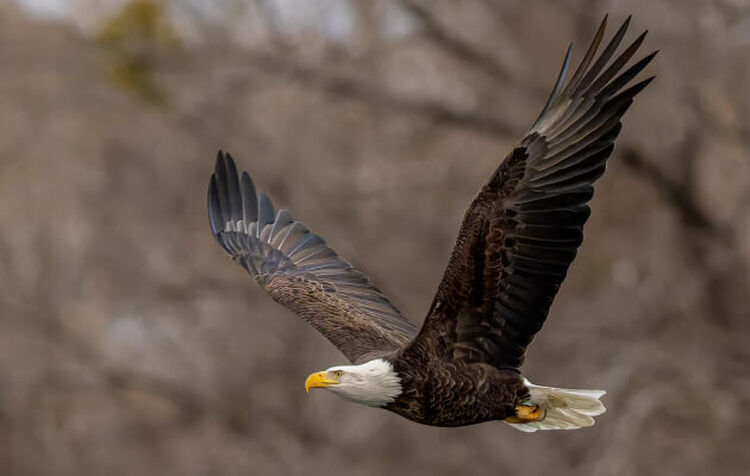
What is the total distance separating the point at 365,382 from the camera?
692 cm

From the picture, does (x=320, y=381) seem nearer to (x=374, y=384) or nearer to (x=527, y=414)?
(x=374, y=384)

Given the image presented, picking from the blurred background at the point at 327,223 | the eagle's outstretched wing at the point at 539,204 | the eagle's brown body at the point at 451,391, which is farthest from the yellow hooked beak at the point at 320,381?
the blurred background at the point at 327,223

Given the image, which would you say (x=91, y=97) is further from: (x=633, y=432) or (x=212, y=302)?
(x=633, y=432)

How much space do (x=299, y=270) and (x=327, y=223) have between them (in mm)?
7086

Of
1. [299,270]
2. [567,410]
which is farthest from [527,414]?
[299,270]

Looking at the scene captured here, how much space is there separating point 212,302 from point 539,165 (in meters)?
9.83

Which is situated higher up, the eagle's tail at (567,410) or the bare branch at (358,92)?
the bare branch at (358,92)

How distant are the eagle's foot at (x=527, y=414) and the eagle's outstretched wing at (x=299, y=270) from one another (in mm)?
698

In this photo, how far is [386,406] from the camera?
7.01 metres

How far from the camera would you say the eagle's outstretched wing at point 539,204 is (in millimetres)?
6707

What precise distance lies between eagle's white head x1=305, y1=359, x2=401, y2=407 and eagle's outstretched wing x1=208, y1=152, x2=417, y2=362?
2.18ft

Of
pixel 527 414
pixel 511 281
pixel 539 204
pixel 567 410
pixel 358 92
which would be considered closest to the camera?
pixel 539 204

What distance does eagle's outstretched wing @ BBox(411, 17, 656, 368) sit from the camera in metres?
6.71

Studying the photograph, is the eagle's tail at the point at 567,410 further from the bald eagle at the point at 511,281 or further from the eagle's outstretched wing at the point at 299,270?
the eagle's outstretched wing at the point at 299,270
